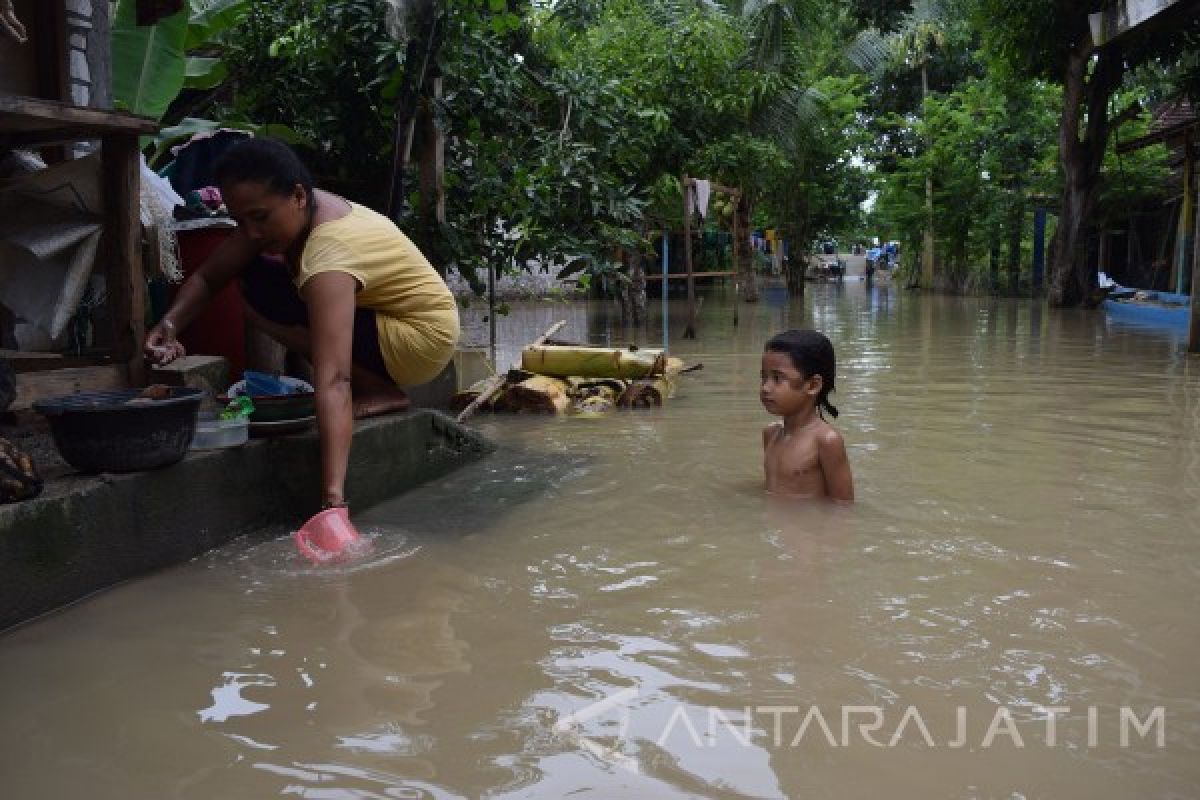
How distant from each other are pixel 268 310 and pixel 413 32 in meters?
2.54

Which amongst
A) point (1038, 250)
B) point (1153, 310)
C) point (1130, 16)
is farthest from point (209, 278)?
point (1038, 250)

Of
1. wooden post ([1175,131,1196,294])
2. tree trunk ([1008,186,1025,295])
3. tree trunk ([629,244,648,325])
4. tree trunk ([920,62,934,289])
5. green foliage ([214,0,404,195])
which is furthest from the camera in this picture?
tree trunk ([920,62,934,289])

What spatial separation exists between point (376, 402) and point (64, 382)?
1.18 m

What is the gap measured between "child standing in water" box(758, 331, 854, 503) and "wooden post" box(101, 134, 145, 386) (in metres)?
2.47

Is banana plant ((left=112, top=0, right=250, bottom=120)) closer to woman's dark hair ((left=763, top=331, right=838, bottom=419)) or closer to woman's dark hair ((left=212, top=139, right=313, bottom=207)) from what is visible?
woman's dark hair ((left=212, top=139, right=313, bottom=207))

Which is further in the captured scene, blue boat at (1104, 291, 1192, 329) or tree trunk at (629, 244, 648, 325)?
tree trunk at (629, 244, 648, 325)

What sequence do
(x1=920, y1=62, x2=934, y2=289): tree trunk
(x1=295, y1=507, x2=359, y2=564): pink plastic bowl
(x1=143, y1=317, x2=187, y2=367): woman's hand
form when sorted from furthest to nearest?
(x1=920, y1=62, x2=934, y2=289): tree trunk
(x1=143, y1=317, x2=187, y2=367): woman's hand
(x1=295, y1=507, x2=359, y2=564): pink plastic bowl

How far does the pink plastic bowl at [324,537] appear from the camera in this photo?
3217mm

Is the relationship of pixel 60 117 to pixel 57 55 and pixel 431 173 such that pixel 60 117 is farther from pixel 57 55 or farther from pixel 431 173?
pixel 431 173

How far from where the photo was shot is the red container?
5.63 metres

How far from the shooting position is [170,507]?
3252 mm

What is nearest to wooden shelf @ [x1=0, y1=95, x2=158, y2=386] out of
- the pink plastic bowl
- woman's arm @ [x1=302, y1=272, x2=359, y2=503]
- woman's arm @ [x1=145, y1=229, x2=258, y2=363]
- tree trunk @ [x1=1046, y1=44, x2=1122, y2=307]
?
woman's arm @ [x1=145, y1=229, x2=258, y2=363]

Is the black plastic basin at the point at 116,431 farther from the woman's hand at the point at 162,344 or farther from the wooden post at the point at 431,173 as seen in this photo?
the wooden post at the point at 431,173

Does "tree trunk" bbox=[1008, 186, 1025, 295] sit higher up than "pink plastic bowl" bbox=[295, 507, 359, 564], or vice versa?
"tree trunk" bbox=[1008, 186, 1025, 295]
